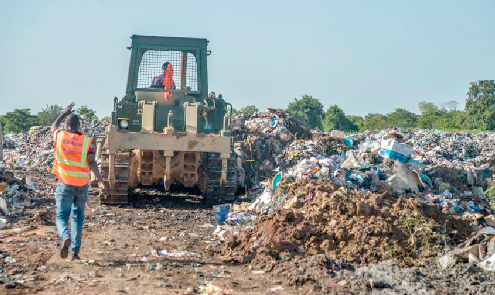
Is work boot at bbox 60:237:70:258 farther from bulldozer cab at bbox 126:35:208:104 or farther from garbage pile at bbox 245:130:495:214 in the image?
bulldozer cab at bbox 126:35:208:104

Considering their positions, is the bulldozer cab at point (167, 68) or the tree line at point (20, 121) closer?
the bulldozer cab at point (167, 68)

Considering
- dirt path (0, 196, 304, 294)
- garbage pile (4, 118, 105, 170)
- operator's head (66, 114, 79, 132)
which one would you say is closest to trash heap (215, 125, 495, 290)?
dirt path (0, 196, 304, 294)

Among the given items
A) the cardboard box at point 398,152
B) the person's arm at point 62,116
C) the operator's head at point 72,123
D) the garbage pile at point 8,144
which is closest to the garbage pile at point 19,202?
the person's arm at point 62,116

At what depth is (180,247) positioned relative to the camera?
6.54 metres

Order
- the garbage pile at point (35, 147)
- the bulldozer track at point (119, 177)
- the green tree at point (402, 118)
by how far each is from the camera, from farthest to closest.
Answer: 1. the green tree at point (402, 118)
2. the garbage pile at point (35, 147)
3. the bulldozer track at point (119, 177)

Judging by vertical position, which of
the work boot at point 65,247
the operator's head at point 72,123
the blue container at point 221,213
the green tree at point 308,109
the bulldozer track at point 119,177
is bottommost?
the work boot at point 65,247

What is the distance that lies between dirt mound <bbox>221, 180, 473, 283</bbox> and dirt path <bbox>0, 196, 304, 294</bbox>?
12.3 inches

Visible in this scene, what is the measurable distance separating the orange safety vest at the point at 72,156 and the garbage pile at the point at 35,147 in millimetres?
11691

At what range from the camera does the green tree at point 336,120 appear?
3409cm

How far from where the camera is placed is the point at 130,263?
5.65m

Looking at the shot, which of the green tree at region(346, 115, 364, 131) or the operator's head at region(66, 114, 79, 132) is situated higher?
the green tree at region(346, 115, 364, 131)

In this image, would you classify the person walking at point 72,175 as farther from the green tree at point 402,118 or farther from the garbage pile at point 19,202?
the green tree at point 402,118

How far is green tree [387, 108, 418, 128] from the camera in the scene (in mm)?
40578

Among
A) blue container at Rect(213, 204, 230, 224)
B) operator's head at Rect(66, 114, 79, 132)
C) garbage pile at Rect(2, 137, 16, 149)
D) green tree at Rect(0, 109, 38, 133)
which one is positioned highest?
green tree at Rect(0, 109, 38, 133)
